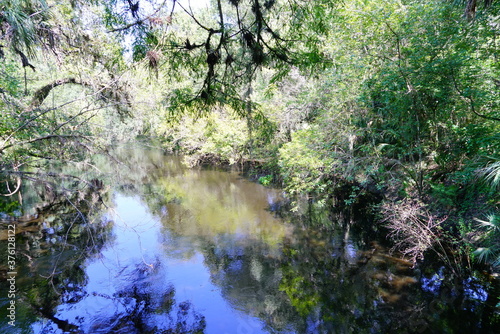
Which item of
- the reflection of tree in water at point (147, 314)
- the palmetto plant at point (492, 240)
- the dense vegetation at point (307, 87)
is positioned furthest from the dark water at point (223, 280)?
the palmetto plant at point (492, 240)

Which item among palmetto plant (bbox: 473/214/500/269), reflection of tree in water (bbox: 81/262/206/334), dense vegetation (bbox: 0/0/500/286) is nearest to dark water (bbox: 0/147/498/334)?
reflection of tree in water (bbox: 81/262/206/334)

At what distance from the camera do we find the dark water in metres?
5.59

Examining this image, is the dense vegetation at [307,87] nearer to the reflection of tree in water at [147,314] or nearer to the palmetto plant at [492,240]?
the palmetto plant at [492,240]

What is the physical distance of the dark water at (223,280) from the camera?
5590 mm

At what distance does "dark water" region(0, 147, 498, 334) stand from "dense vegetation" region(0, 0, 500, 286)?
1.03 meters

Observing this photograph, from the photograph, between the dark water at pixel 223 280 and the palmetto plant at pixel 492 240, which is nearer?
the palmetto plant at pixel 492 240

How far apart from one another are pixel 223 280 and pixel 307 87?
7.92 metres

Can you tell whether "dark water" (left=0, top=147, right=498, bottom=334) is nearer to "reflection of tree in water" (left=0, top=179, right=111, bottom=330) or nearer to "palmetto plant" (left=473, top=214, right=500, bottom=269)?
"reflection of tree in water" (left=0, top=179, right=111, bottom=330)

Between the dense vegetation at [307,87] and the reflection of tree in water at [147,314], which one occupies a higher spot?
the dense vegetation at [307,87]

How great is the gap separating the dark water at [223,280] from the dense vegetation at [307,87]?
103cm

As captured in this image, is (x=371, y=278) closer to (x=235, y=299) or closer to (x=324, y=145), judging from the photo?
(x=235, y=299)

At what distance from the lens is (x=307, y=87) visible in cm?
1103

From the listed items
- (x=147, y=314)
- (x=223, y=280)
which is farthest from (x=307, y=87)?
(x=147, y=314)

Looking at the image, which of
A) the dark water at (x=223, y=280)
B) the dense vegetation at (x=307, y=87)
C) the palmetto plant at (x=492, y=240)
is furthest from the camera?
the dark water at (x=223, y=280)
